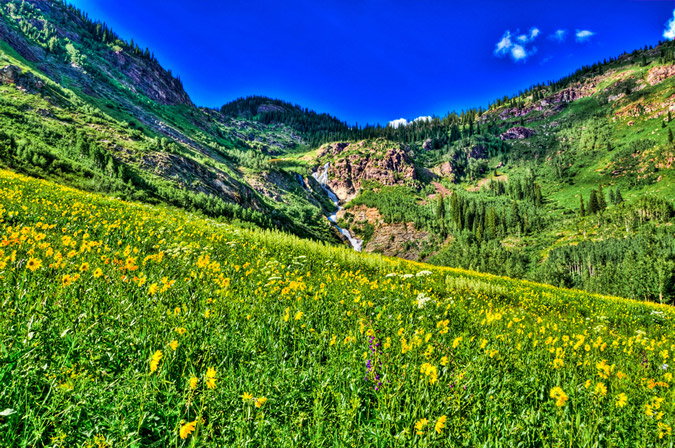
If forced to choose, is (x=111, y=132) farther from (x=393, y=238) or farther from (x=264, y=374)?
(x=393, y=238)

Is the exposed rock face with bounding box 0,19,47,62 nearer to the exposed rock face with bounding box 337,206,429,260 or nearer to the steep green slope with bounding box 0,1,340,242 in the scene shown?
the steep green slope with bounding box 0,1,340,242

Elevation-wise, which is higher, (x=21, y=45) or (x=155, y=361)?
(x=21, y=45)

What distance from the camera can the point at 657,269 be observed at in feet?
163

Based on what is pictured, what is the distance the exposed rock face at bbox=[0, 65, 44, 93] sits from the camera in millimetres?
63562

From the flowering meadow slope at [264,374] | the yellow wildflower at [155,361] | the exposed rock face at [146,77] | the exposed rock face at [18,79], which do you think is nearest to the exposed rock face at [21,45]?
the exposed rock face at [146,77]

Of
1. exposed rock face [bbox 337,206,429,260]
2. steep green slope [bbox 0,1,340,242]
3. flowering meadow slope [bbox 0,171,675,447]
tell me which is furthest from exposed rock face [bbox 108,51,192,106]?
flowering meadow slope [bbox 0,171,675,447]

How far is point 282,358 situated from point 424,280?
7513 millimetres

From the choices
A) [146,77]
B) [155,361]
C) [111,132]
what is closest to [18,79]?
[111,132]

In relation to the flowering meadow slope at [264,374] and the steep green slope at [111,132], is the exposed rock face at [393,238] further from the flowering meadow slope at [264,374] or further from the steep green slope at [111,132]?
the flowering meadow slope at [264,374]

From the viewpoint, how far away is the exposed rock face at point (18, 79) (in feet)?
209

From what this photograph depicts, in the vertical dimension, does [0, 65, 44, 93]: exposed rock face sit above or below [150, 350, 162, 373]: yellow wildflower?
above

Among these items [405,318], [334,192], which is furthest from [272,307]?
[334,192]

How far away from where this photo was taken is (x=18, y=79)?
6575 cm

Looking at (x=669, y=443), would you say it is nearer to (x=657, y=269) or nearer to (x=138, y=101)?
(x=657, y=269)
